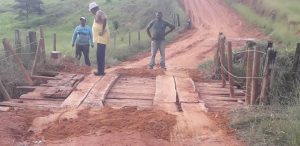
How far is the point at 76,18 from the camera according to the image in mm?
43312

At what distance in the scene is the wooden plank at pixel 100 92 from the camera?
348 inches

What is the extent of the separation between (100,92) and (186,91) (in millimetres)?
1677

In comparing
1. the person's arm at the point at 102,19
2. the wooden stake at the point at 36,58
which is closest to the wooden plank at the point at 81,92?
the person's arm at the point at 102,19

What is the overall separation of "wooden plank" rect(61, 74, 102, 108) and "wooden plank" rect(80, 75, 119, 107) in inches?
3.5

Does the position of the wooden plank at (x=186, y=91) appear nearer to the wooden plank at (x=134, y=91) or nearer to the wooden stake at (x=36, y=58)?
the wooden plank at (x=134, y=91)

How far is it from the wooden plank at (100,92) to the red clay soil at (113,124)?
56 centimetres

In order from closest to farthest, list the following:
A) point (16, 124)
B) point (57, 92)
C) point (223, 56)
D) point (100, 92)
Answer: point (16, 124)
point (57, 92)
point (100, 92)
point (223, 56)

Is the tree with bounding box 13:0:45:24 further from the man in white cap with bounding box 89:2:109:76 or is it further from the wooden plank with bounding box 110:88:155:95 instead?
the wooden plank with bounding box 110:88:155:95

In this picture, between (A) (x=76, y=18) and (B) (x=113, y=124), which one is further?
A: (A) (x=76, y=18)

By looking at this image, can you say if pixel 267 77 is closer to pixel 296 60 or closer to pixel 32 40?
pixel 296 60

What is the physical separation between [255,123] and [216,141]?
864 millimetres

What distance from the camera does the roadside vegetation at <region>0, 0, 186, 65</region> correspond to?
107 feet

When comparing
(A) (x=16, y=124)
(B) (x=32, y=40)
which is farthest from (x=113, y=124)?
(B) (x=32, y=40)

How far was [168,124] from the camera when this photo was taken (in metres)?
7.53
